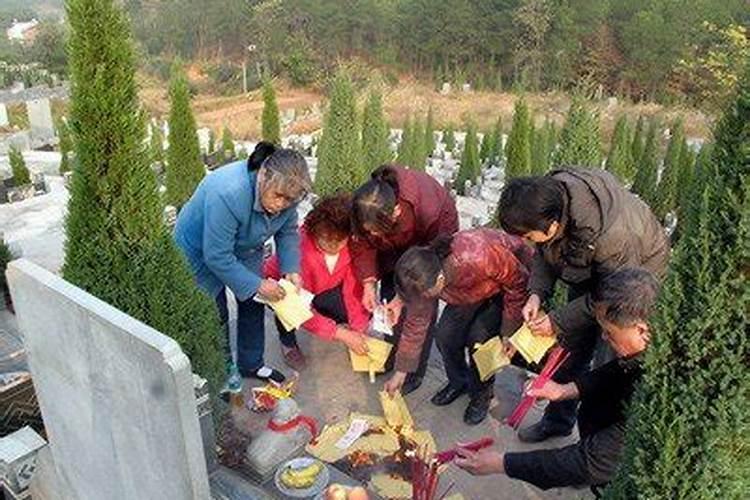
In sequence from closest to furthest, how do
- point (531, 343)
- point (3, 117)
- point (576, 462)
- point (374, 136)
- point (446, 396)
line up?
1. point (576, 462)
2. point (531, 343)
3. point (446, 396)
4. point (374, 136)
5. point (3, 117)

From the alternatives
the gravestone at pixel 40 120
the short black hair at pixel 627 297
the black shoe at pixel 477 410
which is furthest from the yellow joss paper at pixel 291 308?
the gravestone at pixel 40 120

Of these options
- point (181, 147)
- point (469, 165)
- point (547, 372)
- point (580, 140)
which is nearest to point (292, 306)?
point (547, 372)

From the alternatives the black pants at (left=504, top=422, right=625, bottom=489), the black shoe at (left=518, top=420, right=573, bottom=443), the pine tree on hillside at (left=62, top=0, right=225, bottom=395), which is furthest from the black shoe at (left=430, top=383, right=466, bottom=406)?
the pine tree on hillside at (left=62, top=0, right=225, bottom=395)

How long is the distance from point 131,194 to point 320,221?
134cm

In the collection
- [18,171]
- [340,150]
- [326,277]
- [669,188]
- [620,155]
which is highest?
[340,150]

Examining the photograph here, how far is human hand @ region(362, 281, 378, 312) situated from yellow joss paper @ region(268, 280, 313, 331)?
2.08 feet

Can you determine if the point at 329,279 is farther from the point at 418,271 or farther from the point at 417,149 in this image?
the point at 417,149

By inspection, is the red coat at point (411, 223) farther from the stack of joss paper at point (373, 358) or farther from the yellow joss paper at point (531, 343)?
the yellow joss paper at point (531, 343)

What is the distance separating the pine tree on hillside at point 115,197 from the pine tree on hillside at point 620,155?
10471 mm

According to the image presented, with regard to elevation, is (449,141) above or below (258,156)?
below

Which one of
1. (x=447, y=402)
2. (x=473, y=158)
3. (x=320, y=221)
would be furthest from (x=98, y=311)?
(x=473, y=158)

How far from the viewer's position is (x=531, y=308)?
375 centimetres

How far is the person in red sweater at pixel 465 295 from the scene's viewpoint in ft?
A: 11.3

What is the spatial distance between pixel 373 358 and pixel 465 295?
0.88 m
